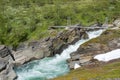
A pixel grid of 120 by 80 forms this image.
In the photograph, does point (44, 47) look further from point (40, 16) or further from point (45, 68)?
point (40, 16)

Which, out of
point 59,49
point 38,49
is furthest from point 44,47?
point 59,49

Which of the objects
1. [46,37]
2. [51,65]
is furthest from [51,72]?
[46,37]

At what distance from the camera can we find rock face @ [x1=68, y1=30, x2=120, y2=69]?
2823 inches

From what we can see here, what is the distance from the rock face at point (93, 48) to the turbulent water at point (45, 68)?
3.32m

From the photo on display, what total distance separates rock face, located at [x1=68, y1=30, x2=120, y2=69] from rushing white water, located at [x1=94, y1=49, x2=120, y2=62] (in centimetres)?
188

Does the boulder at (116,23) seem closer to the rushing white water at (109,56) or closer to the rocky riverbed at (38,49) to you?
the rocky riverbed at (38,49)

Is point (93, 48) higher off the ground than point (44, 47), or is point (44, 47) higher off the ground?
point (93, 48)

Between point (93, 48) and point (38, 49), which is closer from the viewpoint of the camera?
point (93, 48)

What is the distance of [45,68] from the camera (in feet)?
256

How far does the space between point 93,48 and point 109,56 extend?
395 inches

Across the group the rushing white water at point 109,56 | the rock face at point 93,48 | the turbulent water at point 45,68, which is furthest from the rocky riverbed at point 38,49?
the rushing white water at point 109,56

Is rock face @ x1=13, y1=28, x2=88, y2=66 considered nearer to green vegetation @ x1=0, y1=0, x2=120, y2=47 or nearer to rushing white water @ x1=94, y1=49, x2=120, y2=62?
green vegetation @ x1=0, y1=0, x2=120, y2=47

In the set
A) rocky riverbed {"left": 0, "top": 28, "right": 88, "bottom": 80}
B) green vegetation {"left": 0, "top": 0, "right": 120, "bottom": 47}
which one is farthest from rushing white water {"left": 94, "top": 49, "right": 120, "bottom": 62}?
green vegetation {"left": 0, "top": 0, "right": 120, "bottom": 47}

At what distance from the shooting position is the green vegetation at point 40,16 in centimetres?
10532
